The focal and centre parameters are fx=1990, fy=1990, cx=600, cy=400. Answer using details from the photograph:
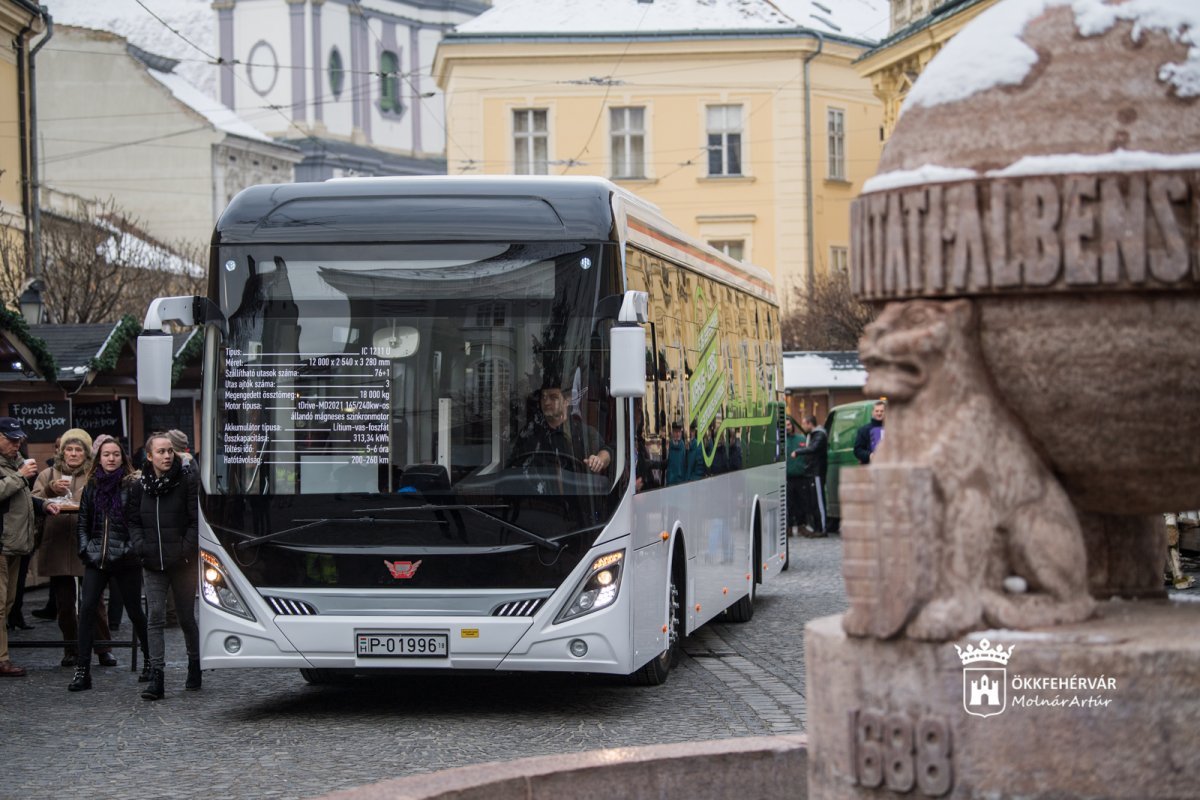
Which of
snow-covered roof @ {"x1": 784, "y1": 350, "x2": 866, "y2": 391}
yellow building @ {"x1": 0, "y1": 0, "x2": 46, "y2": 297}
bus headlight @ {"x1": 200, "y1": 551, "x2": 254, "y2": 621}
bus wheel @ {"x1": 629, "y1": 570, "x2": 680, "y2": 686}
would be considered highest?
yellow building @ {"x1": 0, "y1": 0, "x2": 46, "y2": 297}

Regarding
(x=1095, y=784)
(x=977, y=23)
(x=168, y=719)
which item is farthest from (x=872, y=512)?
(x=168, y=719)

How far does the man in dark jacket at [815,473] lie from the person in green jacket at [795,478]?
0.11 meters

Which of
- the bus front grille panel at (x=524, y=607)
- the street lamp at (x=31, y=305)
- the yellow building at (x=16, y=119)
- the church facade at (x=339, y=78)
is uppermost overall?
the church facade at (x=339, y=78)

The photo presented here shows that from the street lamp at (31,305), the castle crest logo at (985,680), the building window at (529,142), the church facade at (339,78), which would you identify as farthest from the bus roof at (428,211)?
the church facade at (339,78)

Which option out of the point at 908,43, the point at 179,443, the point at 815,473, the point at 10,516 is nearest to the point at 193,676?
the point at 10,516

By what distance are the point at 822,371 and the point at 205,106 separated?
3707 centimetres

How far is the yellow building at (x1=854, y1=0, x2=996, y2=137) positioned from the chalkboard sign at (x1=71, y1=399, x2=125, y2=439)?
21.0m

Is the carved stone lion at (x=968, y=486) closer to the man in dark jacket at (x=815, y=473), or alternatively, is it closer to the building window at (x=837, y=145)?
the man in dark jacket at (x=815, y=473)

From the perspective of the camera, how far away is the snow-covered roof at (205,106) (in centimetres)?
6450

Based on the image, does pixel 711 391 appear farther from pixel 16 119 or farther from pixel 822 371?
pixel 16 119

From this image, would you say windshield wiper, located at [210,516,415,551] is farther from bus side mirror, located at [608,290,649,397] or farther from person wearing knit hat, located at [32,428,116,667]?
person wearing knit hat, located at [32,428,116,667]

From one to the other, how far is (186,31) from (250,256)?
7132 cm

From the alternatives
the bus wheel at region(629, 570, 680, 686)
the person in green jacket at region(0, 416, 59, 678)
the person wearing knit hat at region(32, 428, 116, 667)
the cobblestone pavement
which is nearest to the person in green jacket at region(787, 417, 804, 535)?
the cobblestone pavement

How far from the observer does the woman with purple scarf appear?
1291cm
